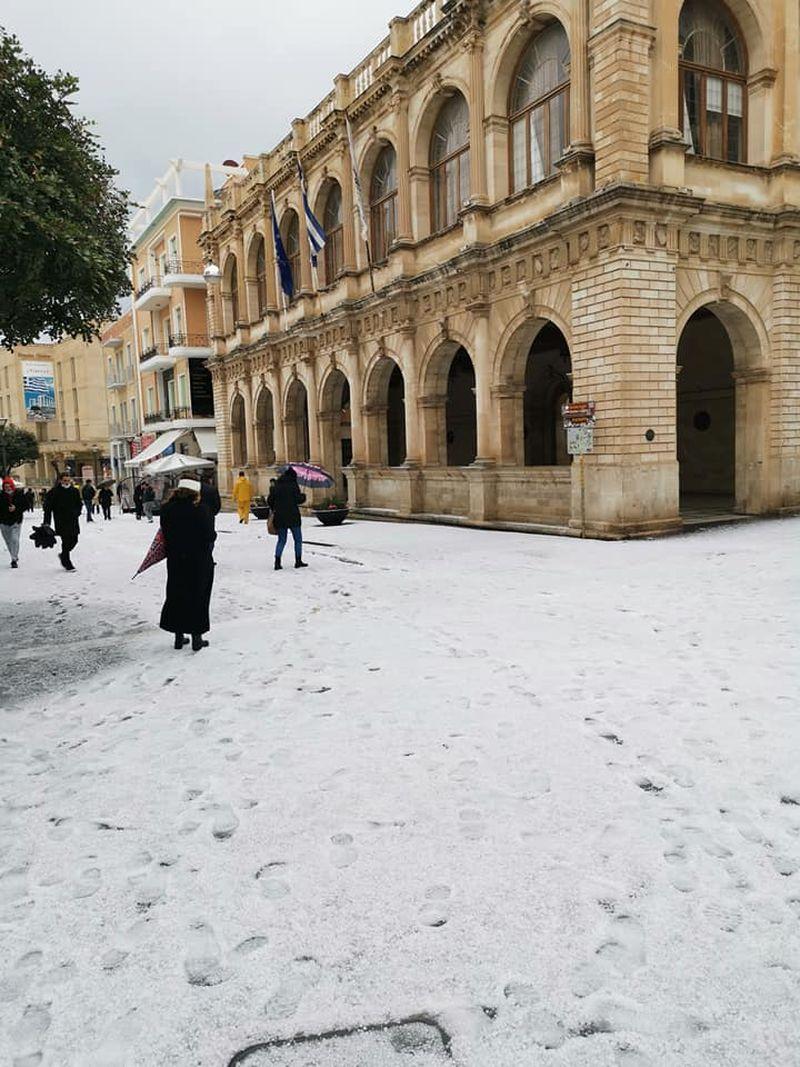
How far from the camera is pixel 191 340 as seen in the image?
37.3 metres

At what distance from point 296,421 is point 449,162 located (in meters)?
12.3

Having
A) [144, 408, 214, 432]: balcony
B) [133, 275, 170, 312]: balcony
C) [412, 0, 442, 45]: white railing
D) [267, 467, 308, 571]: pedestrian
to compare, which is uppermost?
[412, 0, 442, 45]: white railing

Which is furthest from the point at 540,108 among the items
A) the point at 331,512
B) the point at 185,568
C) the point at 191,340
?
the point at 191,340

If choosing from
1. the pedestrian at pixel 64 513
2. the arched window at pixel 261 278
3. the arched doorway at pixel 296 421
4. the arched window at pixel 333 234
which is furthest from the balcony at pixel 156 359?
the pedestrian at pixel 64 513

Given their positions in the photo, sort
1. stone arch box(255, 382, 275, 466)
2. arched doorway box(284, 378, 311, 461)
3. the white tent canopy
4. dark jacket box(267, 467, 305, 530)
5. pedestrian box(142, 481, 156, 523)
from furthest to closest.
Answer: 1. stone arch box(255, 382, 275, 466)
2. arched doorway box(284, 378, 311, 461)
3. pedestrian box(142, 481, 156, 523)
4. the white tent canopy
5. dark jacket box(267, 467, 305, 530)

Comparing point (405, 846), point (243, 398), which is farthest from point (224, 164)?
point (405, 846)

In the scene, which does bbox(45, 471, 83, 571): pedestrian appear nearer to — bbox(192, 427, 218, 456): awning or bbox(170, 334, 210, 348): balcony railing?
bbox(192, 427, 218, 456): awning

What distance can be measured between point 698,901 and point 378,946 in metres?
1.28

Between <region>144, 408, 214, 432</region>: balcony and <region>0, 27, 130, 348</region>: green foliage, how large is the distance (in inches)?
1184

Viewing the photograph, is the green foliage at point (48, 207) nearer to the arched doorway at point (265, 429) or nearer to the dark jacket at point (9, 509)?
the dark jacket at point (9, 509)

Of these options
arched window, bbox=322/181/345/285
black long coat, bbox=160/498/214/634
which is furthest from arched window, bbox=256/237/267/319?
black long coat, bbox=160/498/214/634

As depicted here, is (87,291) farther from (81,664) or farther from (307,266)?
(307,266)

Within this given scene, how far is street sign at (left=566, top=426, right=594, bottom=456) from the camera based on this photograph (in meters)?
14.8

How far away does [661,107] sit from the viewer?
562 inches
